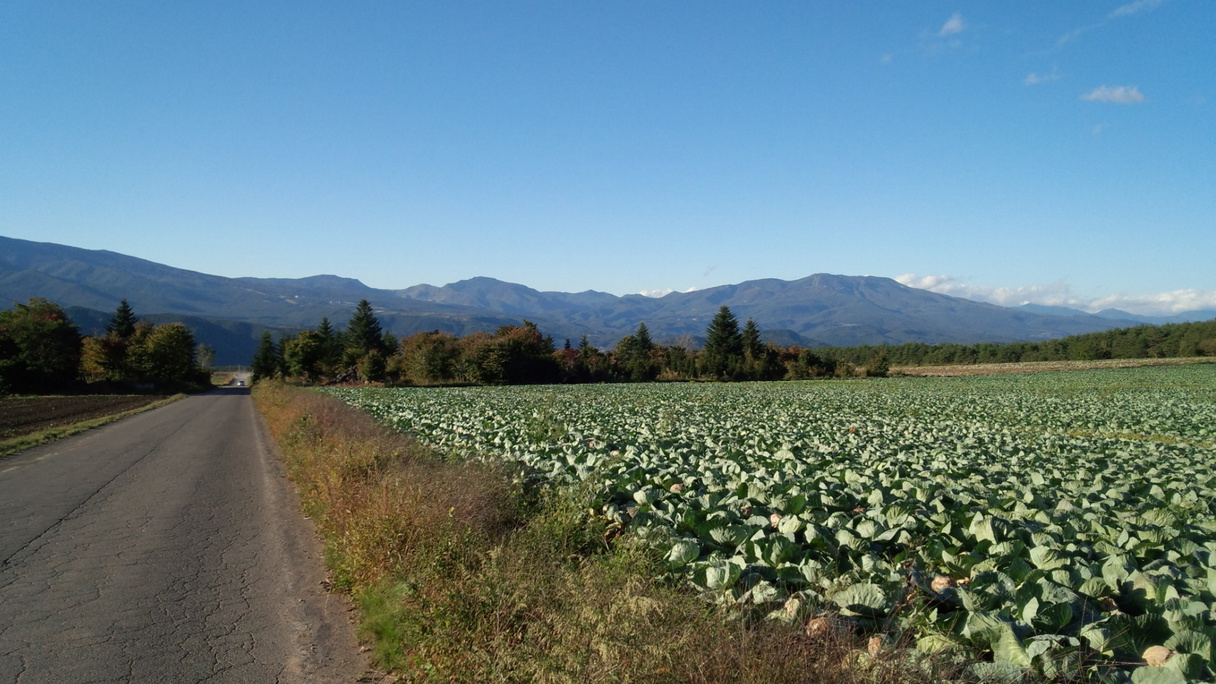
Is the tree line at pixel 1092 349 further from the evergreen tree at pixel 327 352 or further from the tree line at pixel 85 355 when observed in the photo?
the tree line at pixel 85 355

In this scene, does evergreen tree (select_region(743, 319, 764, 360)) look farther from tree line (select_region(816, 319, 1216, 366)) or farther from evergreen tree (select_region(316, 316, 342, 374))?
evergreen tree (select_region(316, 316, 342, 374))

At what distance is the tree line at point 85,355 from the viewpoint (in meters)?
55.6

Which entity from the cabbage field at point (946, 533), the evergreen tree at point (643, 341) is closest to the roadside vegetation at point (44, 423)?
the cabbage field at point (946, 533)

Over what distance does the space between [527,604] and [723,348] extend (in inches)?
3231

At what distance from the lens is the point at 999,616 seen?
141 inches

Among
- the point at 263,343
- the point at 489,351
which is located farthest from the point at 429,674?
the point at 263,343

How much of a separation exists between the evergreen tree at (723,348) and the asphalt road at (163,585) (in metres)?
68.9

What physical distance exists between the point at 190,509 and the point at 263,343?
101 m

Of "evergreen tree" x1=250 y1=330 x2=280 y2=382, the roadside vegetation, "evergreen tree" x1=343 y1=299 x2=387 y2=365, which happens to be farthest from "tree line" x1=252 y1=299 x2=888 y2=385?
Answer: the roadside vegetation

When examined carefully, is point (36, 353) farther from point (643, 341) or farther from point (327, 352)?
point (643, 341)

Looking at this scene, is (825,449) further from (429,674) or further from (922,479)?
(429,674)

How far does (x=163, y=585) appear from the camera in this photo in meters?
6.48

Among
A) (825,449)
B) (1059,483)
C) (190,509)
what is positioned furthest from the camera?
(825,449)

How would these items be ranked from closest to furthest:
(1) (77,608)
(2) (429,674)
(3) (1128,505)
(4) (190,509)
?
(2) (429,674)
(1) (77,608)
(3) (1128,505)
(4) (190,509)
